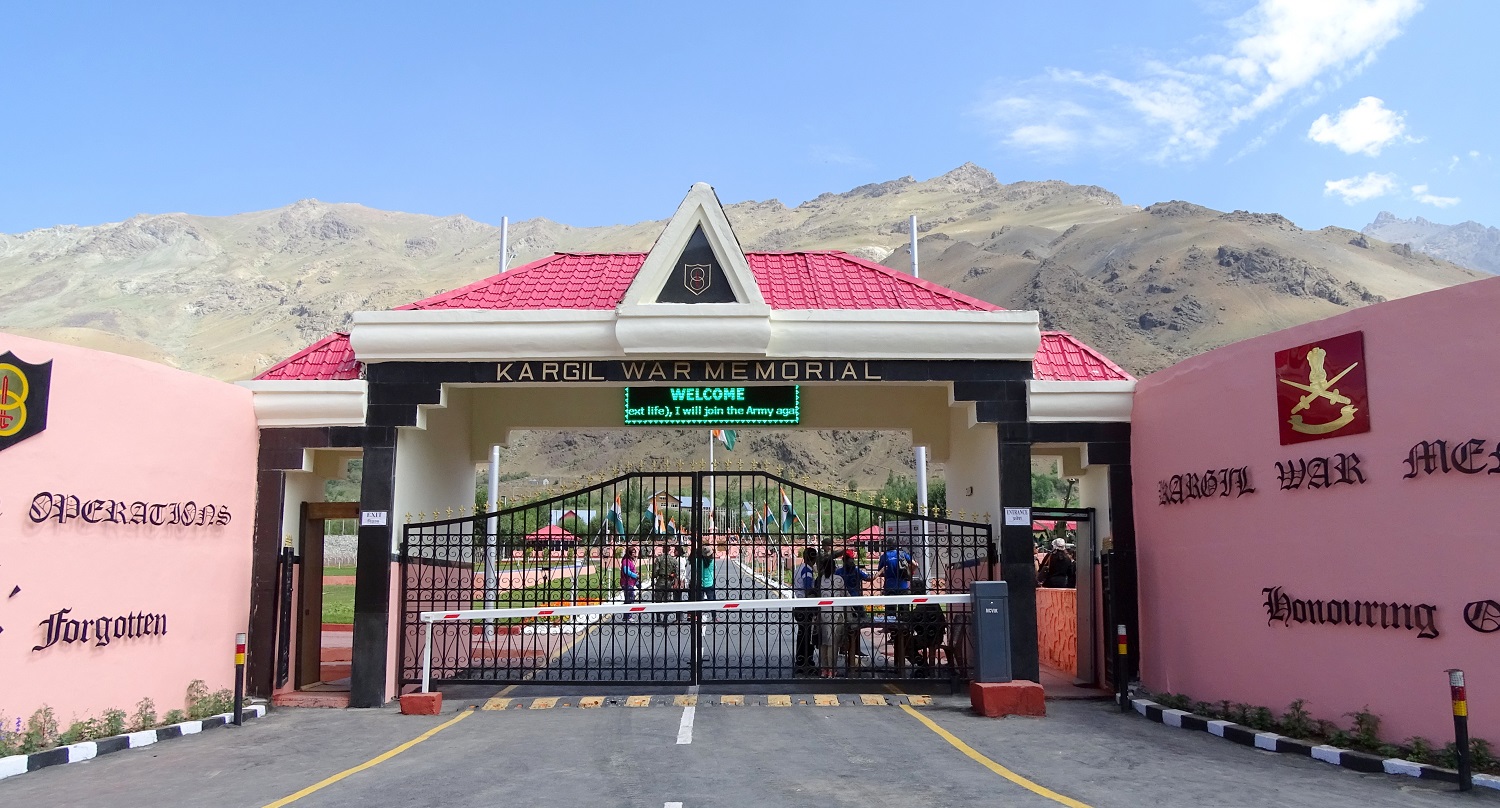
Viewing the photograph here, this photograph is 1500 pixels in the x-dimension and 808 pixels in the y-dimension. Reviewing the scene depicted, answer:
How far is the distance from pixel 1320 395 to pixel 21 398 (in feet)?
37.2

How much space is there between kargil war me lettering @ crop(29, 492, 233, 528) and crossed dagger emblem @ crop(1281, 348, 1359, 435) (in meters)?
11.1

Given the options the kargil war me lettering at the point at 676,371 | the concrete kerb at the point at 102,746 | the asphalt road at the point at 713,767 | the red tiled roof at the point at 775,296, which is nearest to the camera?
the asphalt road at the point at 713,767

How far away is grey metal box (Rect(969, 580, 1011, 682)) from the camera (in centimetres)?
1162

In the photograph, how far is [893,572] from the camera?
540 inches

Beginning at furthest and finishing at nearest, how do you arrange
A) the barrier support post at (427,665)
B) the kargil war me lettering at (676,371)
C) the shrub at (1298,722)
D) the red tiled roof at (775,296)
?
the red tiled roof at (775,296) < the kargil war me lettering at (676,371) < the barrier support post at (427,665) < the shrub at (1298,722)

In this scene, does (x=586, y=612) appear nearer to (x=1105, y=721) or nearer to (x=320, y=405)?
(x=320, y=405)

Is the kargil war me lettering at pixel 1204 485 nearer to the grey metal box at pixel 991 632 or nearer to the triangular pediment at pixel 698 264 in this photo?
the grey metal box at pixel 991 632

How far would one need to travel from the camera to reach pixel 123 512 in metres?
10.1

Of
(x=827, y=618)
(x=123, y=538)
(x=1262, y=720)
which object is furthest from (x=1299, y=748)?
(x=123, y=538)

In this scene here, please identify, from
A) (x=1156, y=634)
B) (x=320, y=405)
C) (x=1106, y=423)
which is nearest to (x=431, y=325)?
(x=320, y=405)

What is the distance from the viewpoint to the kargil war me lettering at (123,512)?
30.1 ft

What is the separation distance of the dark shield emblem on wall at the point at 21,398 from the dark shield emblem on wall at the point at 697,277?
6.39 metres

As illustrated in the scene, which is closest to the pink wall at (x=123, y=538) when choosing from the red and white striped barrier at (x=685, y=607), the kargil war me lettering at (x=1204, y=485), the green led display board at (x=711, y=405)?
the red and white striped barrier at (x=685, y=607)

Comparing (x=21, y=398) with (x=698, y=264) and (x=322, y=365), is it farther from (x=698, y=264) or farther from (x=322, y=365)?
(x=698, y=264)
